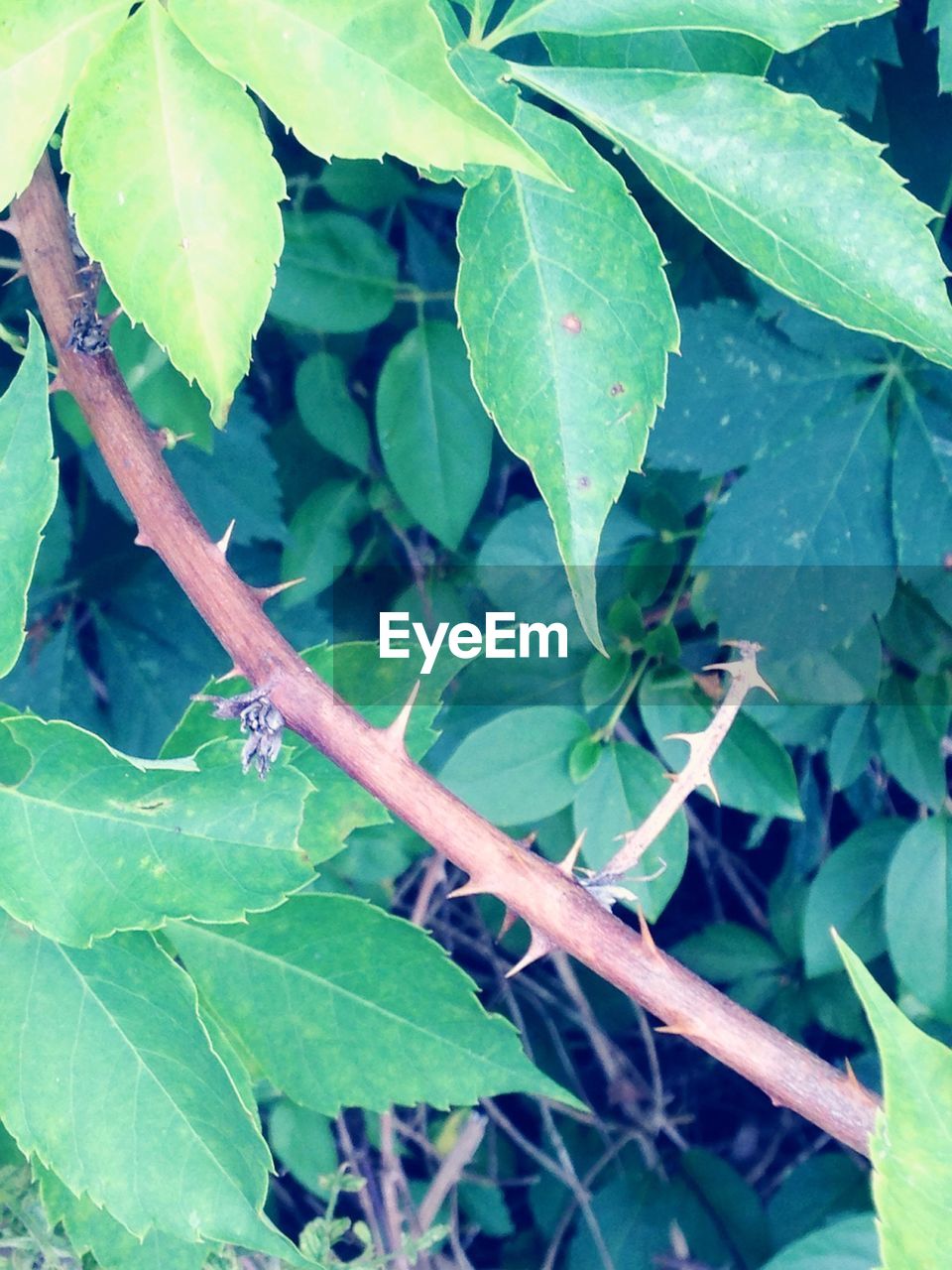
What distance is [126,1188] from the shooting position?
0.63 metres

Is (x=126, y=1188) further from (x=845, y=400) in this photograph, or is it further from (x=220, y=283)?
(x=845, y=400)

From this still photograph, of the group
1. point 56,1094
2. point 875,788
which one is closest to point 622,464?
point 56,1094

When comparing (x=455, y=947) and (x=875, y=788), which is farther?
(x=455, y=947)

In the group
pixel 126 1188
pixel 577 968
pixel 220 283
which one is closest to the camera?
pixel 220 283

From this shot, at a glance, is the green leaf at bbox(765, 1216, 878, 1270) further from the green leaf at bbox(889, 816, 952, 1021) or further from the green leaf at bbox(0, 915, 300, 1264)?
the green leaf at bbox(0, 915, 300, 1264)

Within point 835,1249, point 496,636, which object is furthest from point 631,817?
point 835,1249

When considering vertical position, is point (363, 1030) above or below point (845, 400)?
below

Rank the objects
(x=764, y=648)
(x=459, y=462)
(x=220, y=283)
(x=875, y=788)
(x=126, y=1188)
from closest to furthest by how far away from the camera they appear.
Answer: (x=220, y=283), (x=126, y=1188), (x=764, y=648), (x=459, y=462), (x=875, y=788)

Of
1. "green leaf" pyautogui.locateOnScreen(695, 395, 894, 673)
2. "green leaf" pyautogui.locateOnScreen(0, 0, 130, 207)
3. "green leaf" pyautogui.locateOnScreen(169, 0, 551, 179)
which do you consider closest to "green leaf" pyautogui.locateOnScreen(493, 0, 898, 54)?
"green leaf" pyautogui.locateOnScreen(169, 0, 551, 179)

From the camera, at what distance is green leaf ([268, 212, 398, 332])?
0.96 m

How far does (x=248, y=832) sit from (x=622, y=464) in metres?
0.27

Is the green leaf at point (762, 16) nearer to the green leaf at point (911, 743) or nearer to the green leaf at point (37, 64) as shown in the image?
the green leaf at point (37, 64)

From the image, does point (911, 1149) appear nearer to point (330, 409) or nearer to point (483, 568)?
point (483, 568)

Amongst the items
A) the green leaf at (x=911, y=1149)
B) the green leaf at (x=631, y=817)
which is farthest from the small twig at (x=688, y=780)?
the green leaf at (x=631, y=817)
